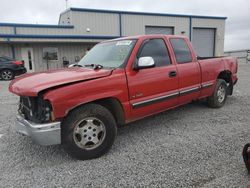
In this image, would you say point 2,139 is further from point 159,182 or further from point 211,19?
point 211,19

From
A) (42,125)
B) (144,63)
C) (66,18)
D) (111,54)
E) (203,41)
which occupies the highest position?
(66,18)

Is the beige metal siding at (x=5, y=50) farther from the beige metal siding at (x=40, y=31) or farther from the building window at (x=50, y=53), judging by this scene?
the building window at (x=50, y=53)

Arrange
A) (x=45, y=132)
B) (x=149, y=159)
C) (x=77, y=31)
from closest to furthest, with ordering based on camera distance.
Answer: (x=45, y=132)
(x=149, y=159)
(x=77, y=31)

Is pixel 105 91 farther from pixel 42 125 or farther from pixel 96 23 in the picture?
pixel 96 23

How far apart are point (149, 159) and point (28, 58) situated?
61.8 ft

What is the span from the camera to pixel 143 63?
3484 mm

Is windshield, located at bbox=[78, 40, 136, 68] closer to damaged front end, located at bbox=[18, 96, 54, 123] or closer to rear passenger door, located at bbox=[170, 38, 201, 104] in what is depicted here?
rear passenger door, located at bbox=[170, 38, 201, 104]

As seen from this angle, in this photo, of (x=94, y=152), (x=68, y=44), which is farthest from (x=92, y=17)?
(x=94, y=152)

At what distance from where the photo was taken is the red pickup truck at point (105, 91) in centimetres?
284

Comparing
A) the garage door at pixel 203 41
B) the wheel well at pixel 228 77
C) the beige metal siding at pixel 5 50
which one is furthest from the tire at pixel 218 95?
the garage door at pixel 203 41

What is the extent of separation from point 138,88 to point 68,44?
18.1m

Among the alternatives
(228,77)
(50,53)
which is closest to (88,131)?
(228,77)

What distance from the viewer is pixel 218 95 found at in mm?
5559

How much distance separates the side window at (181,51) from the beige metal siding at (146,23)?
1881 cm
